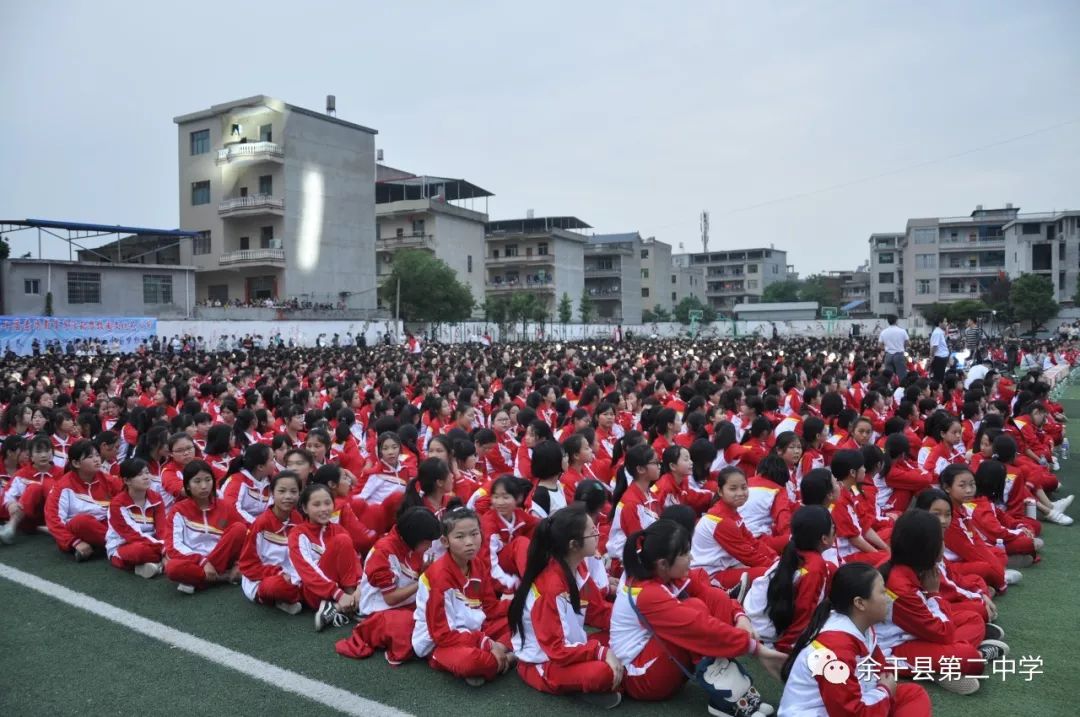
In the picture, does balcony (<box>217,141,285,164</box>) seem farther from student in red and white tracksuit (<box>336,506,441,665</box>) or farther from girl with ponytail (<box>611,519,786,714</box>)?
girl with ponytail (<box>611,519,786,714</box>)

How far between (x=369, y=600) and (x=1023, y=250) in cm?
5098

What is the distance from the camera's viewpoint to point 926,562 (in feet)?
10.7

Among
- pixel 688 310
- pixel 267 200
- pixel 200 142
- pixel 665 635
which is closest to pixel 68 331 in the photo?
pixel 267 200

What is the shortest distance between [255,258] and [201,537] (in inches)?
1266

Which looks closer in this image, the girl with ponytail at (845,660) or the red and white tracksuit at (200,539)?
the girl with ponytail at (845,660)

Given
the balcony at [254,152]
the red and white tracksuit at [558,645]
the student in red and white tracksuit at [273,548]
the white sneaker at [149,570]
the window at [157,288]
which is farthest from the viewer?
the balcony at [254,152]

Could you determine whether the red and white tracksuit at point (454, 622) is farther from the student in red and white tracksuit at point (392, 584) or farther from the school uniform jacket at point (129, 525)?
the school uniform jacket at point (129, 525)

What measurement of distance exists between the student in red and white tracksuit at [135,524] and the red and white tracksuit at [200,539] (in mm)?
248

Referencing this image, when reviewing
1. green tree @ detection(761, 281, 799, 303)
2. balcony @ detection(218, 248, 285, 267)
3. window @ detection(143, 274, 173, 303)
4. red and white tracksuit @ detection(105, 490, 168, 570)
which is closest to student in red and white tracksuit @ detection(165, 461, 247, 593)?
red and white tracksuit @ detection(105, 490, 168, 570)

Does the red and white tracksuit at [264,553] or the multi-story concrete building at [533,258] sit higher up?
the multi-story concrete building at [533,258]

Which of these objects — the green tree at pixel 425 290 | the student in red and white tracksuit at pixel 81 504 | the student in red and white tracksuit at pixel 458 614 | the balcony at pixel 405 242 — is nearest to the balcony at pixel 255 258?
the green tree at pixel 425 290

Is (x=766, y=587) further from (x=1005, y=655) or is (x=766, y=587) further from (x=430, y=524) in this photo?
(x=430, y=524)

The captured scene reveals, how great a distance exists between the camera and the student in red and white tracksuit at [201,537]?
4730mm

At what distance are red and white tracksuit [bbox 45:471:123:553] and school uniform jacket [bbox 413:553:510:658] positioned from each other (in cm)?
302
